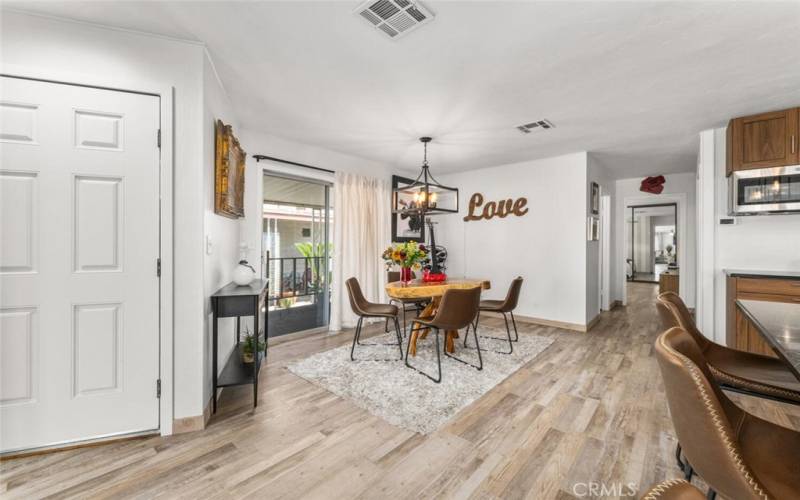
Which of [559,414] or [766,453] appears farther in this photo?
[559,414]

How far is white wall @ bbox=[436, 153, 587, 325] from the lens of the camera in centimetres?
465

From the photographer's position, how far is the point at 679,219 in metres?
6.25

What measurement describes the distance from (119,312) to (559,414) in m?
2.93

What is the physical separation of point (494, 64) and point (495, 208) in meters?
3.34

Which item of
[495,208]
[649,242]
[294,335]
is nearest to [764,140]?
[495,208]

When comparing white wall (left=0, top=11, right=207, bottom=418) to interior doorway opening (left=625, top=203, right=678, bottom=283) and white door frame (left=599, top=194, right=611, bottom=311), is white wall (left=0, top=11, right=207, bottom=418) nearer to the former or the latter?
white door frame (left=599, top=194, right=611, bottom=311)

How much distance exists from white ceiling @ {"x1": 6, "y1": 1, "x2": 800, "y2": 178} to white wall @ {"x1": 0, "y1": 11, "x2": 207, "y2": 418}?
11cm

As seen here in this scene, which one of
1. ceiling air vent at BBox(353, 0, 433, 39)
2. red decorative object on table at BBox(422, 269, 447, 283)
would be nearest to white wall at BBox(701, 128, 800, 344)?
red decorative object on table at BBox(422, 269, 447, 283)

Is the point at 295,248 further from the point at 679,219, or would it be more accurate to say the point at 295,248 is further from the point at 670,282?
the point at 670,282

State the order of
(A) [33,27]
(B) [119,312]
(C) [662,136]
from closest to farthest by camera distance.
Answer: (A) [33,27]
(B) [119,312]
(C) [662,136]

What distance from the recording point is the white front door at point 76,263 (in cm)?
185

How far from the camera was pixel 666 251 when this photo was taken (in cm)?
A: 1068

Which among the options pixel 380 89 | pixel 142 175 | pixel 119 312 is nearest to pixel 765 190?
pixel 380 89

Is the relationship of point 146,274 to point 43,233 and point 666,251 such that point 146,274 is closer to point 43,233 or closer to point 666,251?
point 43,233
